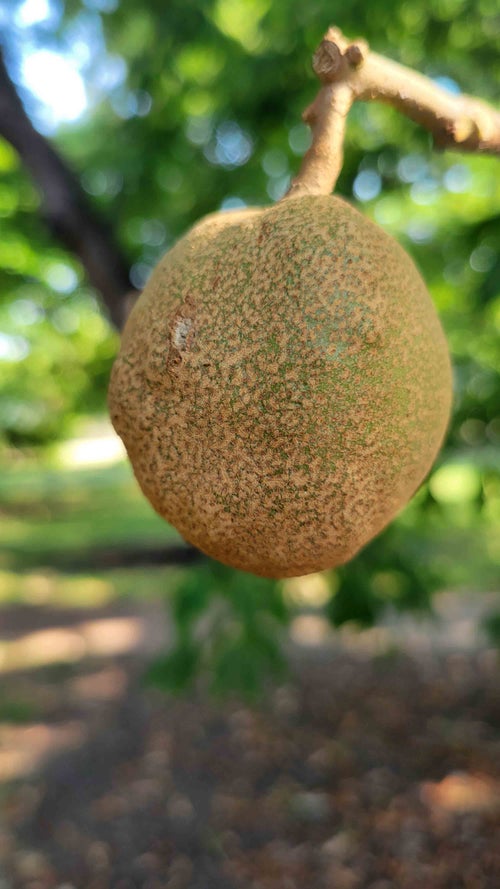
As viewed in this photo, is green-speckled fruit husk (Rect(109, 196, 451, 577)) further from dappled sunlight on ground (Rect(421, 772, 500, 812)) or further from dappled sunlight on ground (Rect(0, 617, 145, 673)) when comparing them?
dappled sunlight on ground (Rect(0, 617, 145, 673))

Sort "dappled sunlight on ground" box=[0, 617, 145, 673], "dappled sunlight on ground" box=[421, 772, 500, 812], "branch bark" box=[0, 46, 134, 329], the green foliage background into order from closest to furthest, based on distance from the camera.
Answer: "branch bark" box=[0, 46, 134, 329] < the green foliage background < "dappled sunlight on ground" box=[421, 772, 500, 812] < "dappled sunlight on ground" box=[0, 617, 145, 673]

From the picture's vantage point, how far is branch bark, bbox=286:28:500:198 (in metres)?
0.98

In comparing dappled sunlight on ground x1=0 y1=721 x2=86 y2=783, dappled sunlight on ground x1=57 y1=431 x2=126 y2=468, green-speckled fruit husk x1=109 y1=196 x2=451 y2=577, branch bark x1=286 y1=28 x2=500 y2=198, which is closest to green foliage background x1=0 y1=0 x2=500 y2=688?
branch bark x1=286 y1=28 x2=500 y2=198

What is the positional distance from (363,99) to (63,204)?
5.97 feet

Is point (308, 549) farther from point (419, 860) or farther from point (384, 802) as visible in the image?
point (384, 802)

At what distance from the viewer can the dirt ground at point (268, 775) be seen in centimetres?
373

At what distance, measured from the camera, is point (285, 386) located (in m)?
0.91

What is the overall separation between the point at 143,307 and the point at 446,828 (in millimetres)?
3700

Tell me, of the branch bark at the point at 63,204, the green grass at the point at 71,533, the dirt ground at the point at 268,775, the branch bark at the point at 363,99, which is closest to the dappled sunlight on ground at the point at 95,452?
the green grass at the point at 71,533

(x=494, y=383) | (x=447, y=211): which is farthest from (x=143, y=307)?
(x=447, y=211)

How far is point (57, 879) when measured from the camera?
373 cm

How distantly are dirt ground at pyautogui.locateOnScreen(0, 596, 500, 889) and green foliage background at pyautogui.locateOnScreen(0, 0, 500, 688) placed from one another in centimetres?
109

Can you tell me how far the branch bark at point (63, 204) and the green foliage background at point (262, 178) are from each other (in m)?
0.37

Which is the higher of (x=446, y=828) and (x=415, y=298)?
(x=415, y=298)
